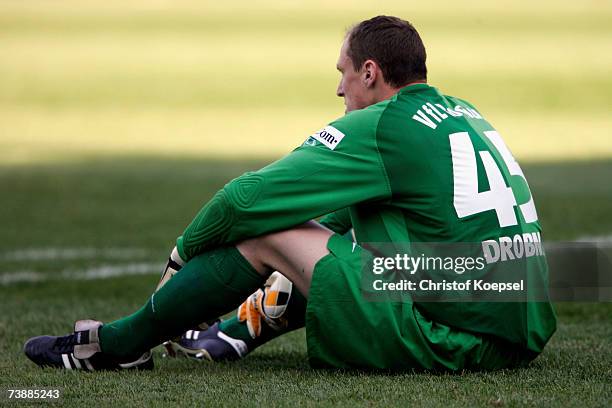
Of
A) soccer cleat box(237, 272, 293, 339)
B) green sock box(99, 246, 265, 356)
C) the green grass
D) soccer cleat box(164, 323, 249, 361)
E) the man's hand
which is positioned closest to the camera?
the green grass

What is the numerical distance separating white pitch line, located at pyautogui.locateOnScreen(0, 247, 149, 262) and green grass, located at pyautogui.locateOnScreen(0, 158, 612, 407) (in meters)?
0.05

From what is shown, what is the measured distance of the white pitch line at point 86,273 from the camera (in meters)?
6.39

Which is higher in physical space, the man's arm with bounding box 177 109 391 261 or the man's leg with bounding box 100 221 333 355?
the man's arm with bounding box 177 109 391 261

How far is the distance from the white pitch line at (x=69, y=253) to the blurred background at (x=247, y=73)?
236 inches

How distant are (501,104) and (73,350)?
1846 cm

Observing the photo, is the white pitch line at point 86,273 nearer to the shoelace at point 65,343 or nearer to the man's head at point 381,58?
the shoelace at point 65,343

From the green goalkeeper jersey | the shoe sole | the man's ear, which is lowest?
the shoe sole

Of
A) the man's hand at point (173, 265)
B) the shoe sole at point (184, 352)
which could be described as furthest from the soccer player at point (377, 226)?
the shoe sole at point (184, 352)

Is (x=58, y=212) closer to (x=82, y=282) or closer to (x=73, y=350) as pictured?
(x=82, y=282)

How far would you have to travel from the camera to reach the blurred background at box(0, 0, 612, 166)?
17047mm

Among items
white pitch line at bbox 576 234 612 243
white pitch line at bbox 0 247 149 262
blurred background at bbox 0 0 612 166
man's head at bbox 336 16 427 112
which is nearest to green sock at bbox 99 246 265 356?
man's head at bbox 336 16 427 112

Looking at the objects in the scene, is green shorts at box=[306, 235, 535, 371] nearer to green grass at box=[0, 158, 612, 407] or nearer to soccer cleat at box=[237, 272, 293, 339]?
green grass at box=[0, 158, 612, 407]

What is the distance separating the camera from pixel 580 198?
9.61m

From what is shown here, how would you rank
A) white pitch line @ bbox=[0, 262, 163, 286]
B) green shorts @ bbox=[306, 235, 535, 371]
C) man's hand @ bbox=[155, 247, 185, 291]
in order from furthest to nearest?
white pitch line @ bbox=[0, 262, 163, 286], man's hand @ bbox=[155, 247, 185, 291], green shorts @ bbox=[306, 235, 535, 371]
